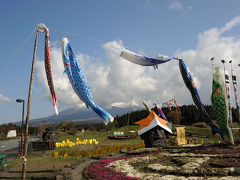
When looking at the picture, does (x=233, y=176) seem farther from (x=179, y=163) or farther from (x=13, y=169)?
(x=13, y=169)

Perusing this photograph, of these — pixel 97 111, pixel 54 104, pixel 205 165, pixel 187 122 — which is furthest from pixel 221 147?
pixel 187 122

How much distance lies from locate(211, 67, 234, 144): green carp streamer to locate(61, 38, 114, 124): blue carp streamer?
A: 397 inches

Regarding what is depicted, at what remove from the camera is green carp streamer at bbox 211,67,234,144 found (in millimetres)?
13875

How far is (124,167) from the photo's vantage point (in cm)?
1132

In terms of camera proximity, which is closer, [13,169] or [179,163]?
[179,163]

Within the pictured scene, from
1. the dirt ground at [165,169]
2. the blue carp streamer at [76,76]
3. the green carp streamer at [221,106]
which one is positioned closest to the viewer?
the blue carp streamer at [76,76]

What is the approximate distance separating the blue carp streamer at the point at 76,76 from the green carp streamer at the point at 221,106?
33.1ft

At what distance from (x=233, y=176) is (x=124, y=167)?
Answer: 5.42 metres

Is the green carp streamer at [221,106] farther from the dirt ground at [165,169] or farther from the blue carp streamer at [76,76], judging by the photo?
the blue carp streamer at [76,76]

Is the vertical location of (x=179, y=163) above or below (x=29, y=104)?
below

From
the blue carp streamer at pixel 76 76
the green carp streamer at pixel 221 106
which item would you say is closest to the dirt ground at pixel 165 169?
the green carp streamer at pixel 221 106

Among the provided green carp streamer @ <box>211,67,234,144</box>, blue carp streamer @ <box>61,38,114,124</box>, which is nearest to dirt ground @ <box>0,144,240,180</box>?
green carp streamer @ <box>211,67,234,144</box>

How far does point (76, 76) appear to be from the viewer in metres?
8.00

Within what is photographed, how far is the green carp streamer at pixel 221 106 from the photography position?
1388 cm
